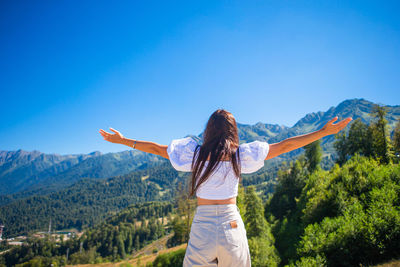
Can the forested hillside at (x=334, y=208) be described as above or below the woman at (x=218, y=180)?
below

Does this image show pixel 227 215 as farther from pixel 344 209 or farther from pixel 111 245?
pixel 111 245

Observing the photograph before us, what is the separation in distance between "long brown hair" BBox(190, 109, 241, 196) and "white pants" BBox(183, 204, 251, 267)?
45cm

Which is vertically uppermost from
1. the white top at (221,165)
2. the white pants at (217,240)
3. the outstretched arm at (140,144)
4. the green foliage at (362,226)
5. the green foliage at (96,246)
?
the outstretched arm at (140,144)

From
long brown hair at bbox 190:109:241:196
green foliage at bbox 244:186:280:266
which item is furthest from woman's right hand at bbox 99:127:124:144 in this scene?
green foliage at bbox 244:186:280:266

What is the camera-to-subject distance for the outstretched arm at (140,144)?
303 centimetres

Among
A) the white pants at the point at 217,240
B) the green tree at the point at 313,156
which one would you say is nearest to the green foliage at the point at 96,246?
the green tree at the point at 313,156

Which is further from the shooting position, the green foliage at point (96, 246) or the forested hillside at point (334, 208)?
the green foliage at point (96, 246)

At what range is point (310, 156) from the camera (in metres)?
42.8

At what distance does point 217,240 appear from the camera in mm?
2285

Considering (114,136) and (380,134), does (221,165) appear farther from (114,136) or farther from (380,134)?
(380,134)

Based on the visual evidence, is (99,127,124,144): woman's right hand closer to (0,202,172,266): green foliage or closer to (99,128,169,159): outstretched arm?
(99,128,169,159): outstretched arm

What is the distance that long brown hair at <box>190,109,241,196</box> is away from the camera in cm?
260

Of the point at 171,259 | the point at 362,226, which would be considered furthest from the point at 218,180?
the point at 171,259

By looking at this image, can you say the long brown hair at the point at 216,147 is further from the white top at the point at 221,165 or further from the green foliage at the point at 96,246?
the green foliage at the point at 96,246
